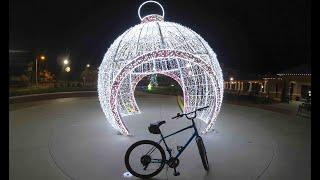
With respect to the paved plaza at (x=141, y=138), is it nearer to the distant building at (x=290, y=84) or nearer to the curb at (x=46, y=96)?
the curb at (x=46, y=96)

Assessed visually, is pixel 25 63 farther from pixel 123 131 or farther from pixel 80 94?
pixel 123 131

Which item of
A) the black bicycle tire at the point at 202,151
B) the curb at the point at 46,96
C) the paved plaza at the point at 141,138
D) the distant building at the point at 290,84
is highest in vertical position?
the distant building at the point at 290,84

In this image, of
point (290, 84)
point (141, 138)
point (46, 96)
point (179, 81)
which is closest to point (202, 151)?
point (141, 138)

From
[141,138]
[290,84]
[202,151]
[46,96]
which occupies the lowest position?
[141,138]

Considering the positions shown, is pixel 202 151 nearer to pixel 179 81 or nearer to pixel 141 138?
pixel 141 138

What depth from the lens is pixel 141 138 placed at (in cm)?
847

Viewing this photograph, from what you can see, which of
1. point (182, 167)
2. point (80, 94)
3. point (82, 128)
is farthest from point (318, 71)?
point (80, 94)

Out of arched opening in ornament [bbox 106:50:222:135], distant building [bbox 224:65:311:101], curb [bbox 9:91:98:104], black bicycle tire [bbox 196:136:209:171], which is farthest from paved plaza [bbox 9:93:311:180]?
distant building [bbox 224:65:311:101]

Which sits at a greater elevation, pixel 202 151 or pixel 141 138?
pixel 202 151

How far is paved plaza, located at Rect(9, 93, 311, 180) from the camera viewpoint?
5.58 meters

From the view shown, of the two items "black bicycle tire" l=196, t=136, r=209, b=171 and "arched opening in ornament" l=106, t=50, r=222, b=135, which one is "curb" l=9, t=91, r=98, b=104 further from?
"black bicycle tire" l=196, t=136, r=209, b=171

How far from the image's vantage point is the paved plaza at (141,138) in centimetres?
558

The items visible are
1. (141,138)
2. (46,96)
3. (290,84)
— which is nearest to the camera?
(141,138)

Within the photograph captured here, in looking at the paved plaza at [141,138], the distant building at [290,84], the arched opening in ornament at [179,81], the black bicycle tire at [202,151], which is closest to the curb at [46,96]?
the paved plaza at [141,138]
